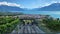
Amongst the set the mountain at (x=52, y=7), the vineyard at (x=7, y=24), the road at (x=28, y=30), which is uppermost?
the mountain at (x=52, y=7)

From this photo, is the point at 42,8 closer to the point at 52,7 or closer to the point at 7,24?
the point at 52,7

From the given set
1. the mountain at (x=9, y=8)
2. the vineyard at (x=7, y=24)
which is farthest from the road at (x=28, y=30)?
the mountain at (x=9, y=8)

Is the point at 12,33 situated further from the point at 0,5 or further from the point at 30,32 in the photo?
the point at 0,5

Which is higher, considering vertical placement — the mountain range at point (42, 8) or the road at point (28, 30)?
the mountain range at point (42, 8)

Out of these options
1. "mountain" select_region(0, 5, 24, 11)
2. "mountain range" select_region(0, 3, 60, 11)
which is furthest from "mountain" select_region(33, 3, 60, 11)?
"mountain" select_region(0, 5, 24, 11)

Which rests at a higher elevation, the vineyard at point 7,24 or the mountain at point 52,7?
the mountain at point 52,7

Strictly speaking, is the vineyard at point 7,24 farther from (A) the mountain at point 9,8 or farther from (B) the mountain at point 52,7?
(B) the mountain at point 52,7

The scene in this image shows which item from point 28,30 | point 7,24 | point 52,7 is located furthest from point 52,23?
point 7,24

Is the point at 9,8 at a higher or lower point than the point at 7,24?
higher

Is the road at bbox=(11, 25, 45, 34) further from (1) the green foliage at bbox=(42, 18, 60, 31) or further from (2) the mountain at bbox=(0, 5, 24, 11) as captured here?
(2) the mountain at bbox=(0, 5, 24, 11)

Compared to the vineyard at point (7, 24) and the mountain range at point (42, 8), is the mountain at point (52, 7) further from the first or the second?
the vineyard at point (7, 24)
